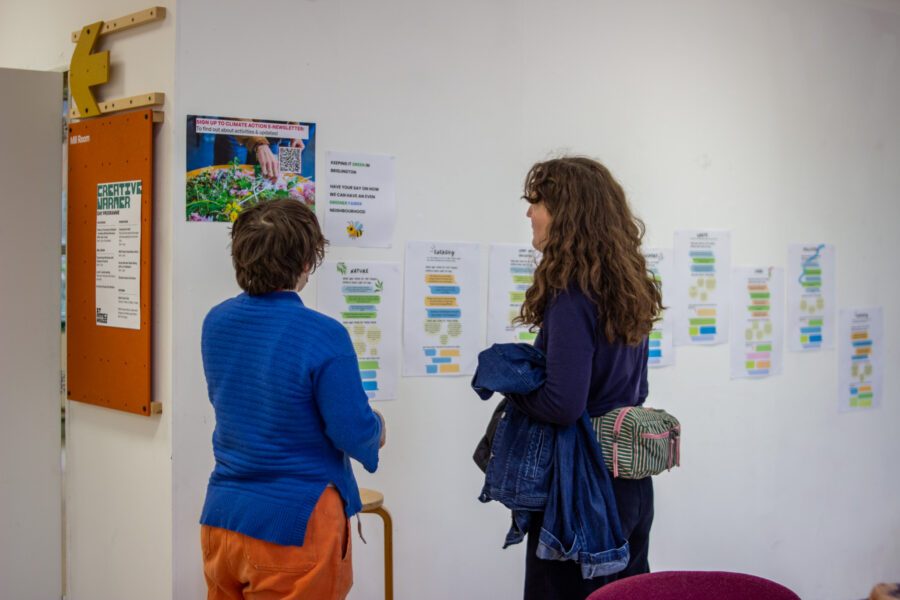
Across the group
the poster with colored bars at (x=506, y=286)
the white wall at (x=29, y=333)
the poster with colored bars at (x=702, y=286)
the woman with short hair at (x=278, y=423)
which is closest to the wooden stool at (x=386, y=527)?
the woman with short hair at (x=278, y=423)

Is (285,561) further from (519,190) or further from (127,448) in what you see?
(519,190)

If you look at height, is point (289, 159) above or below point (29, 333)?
above

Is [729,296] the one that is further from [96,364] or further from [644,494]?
[96,364]

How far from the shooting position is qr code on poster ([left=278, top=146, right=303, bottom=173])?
2512 millimetres

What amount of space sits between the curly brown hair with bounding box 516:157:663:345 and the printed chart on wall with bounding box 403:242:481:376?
75 cm

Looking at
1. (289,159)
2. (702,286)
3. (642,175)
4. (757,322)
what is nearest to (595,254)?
(289,159)

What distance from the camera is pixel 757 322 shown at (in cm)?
333

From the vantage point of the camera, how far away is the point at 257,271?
5.91ft

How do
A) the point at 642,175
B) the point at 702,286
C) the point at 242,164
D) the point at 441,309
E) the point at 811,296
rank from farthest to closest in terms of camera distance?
1. the point at 811,296
2. the point at 702,286
3. the point at 642,175
4. the point at 441,309
5. the point at 242,164

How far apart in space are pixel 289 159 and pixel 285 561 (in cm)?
122

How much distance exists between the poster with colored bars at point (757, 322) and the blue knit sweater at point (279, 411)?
6.35 ft

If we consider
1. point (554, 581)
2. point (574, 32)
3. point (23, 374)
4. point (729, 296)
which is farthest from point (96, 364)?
point (729, 296)

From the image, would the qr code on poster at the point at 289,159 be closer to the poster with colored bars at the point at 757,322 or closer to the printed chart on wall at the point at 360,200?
the printed chart on wall at the point at 360,200

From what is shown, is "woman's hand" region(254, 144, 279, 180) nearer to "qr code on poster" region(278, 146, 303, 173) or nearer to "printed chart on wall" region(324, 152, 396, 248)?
"qr code on poster" region(278, 146, 303, 173)
